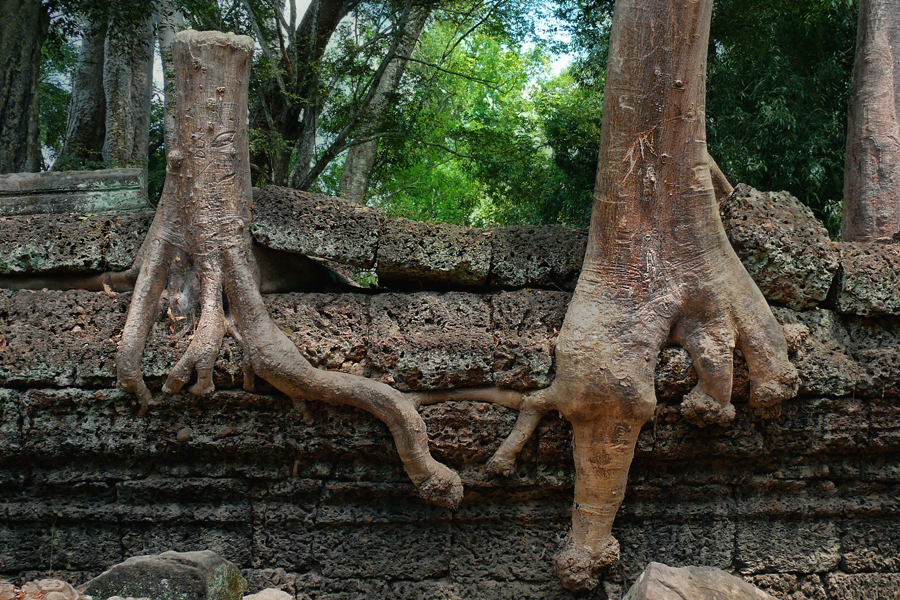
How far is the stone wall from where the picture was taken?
3.10 metres

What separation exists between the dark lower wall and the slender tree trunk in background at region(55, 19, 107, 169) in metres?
4.87

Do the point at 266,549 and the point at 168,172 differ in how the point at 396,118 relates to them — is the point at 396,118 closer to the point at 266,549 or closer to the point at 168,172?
the point at 168,172

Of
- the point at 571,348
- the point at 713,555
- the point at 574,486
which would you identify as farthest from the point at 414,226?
the point at 713,555

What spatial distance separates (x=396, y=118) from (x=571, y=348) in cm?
516

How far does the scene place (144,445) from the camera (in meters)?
3.09

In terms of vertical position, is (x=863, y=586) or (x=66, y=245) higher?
(x=66, y=245)

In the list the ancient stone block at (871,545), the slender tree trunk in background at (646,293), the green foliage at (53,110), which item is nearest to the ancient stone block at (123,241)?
the slender tree trunk in background at (646,293)

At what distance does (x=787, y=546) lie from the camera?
3375 mm

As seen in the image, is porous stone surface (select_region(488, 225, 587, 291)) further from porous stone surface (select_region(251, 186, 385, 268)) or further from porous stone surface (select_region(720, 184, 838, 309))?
porous stone surface (select_region(720, 184, 838, 309))

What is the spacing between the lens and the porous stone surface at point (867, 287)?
333 cm

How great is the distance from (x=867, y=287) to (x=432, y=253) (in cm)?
215

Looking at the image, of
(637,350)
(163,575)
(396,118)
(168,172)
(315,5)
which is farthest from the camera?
(396,118)

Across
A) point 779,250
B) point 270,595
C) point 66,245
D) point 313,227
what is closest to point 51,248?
point 66,245

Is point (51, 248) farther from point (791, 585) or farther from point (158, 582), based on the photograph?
point (791, 585)
